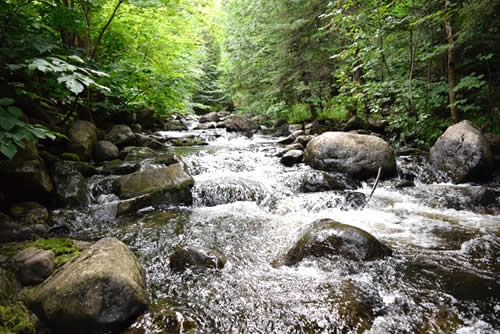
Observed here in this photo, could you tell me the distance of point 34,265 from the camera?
2529 millimetres

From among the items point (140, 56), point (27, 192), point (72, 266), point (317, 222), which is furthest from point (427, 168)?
point (27, 192)

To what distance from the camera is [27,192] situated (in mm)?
4141

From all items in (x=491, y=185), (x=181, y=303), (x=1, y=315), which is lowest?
(x=491, y=185)

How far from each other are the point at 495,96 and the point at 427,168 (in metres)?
2.40

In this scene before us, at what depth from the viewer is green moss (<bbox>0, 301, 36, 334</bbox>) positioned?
1.94m

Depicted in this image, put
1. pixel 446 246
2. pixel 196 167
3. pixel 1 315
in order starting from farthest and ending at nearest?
pixel 196 167, pixel 446 246, pixel 1 315

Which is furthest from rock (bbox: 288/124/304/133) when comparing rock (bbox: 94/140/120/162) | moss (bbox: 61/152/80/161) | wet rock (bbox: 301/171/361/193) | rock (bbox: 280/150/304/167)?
moss (bbox: 61/152/80/161)

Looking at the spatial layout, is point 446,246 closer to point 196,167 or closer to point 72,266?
point 72,266

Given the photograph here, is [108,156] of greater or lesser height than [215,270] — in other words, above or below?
above

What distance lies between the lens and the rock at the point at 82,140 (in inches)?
245

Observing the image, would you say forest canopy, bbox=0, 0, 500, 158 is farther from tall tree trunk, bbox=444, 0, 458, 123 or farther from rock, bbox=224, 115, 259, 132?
rock, bbox=224, 115, 259, 132

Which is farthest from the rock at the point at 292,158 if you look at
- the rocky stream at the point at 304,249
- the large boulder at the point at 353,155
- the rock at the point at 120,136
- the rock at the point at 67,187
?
the rock at the point at 67,187

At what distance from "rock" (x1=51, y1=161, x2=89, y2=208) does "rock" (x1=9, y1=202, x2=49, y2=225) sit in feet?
1.52

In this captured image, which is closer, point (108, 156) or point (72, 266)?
point (72, 266)
